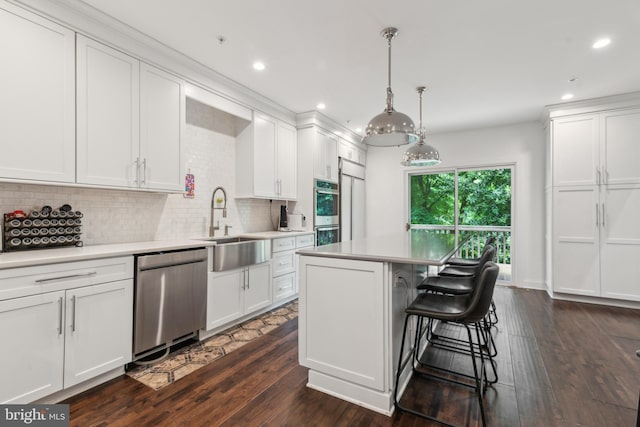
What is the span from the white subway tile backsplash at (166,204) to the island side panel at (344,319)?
5.87 feet

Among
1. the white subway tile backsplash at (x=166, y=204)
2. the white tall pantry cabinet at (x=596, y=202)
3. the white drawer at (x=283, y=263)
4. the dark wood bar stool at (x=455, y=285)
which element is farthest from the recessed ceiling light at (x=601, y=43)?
the white subway tile backsplash at (x=166, y=204)

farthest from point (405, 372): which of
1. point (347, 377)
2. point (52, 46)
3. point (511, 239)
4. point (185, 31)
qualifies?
point (511, 239)

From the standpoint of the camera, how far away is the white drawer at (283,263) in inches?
148

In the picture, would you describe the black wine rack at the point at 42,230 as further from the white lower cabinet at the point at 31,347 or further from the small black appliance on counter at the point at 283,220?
the small black appliance on counter at the point at 283,220

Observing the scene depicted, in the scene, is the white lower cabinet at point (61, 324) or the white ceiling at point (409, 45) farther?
the white ceiling at point (409, 45)

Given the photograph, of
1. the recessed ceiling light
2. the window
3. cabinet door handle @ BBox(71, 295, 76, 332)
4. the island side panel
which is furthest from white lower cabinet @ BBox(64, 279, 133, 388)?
the window

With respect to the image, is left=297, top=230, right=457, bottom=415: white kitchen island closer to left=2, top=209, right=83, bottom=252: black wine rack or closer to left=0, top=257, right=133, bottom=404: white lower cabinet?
left=0, top=257, right=133, bottom=404: white lower cabinet

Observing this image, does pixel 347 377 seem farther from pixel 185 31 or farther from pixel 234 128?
pixel 234 128

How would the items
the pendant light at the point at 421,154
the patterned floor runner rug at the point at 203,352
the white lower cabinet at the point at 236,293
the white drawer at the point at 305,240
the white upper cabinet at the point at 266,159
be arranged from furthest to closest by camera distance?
the white drawer at the point at 305,240
the white upper cabinet at the point at 266,159
the pendant light at the point at 421,154
the white lower cabinet at the point at 236,293
the patterned floor runner rug at the point at 203,352

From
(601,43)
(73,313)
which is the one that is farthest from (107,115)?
(601,43)

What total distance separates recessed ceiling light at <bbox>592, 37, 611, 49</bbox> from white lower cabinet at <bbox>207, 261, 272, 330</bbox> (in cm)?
384

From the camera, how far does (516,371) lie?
234 centimetres

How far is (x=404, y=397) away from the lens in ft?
6.57

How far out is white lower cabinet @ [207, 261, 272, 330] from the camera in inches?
115
